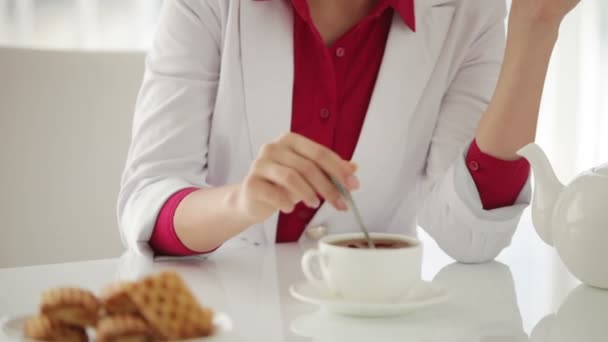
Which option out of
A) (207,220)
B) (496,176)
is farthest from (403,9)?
(207,220)

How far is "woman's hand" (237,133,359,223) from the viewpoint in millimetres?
871

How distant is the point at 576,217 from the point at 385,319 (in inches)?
9.9

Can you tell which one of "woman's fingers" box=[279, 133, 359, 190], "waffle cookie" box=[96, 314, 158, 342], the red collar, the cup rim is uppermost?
the red collar

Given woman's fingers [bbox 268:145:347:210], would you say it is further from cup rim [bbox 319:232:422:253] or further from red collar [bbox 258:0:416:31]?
red collar [bbox 258:0:416:31]

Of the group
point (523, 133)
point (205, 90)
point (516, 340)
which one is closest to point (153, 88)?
point (205, 90)

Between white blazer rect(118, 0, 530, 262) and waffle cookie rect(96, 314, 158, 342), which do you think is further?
white blazer rect(118, 0, 530, 262)

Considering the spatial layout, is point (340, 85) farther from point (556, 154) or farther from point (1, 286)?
point (556, 154)

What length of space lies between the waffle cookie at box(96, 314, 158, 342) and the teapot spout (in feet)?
1.64

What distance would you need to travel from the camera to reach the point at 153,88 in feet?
4.47

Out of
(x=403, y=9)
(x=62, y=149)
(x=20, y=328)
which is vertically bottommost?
(x=62, y=149)

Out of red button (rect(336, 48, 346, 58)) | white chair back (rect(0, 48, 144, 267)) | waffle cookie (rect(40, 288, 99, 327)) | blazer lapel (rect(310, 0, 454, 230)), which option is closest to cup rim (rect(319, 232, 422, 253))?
waffle cookie (rect(40, 288, 99, 327))

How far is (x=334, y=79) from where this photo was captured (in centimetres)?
142

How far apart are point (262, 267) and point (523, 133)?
390 millimetres

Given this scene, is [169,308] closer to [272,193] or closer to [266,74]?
[272,193]
